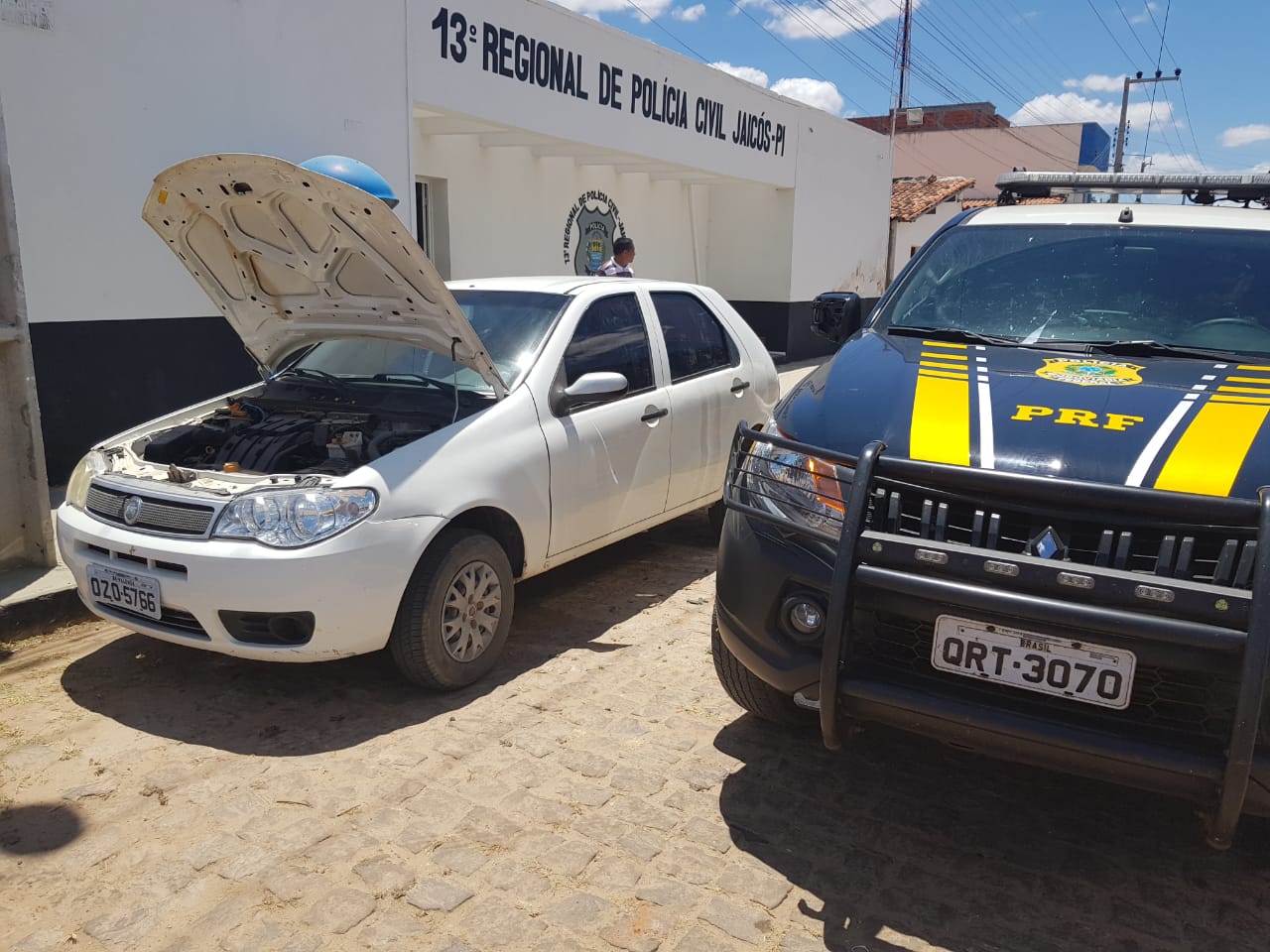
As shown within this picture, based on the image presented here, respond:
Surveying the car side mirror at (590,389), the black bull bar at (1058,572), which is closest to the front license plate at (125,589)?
Answer: the car side mirror at (590,389)

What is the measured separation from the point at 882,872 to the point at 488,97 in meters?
8.28

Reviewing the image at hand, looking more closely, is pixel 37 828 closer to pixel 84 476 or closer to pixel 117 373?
pixel 84 476

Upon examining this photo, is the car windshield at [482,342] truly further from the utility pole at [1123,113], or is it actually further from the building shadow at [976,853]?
the utility pole at [1123,113]

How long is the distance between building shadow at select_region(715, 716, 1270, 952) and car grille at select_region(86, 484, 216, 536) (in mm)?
2052

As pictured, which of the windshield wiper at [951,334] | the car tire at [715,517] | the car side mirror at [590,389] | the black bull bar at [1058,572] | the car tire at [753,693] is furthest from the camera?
the car tire at [715,517]

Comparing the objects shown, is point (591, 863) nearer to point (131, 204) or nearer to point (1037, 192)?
point (1037, 192)

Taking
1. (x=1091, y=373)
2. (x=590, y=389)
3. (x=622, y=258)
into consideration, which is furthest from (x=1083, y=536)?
(x=622, y=258)

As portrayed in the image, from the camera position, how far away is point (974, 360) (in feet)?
10.4

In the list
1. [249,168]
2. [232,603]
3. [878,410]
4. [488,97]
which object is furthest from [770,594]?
[488,97]

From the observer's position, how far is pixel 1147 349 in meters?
3.22

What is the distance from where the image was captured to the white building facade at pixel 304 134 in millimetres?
6180

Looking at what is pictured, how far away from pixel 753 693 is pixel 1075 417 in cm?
132

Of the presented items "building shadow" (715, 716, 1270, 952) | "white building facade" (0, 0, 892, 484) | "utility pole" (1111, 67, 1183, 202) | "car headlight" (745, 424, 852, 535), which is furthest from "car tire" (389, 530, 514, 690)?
"utility pole" (1111, 67, 1183, 202)

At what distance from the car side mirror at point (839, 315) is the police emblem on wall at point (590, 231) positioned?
8677 millimetres
